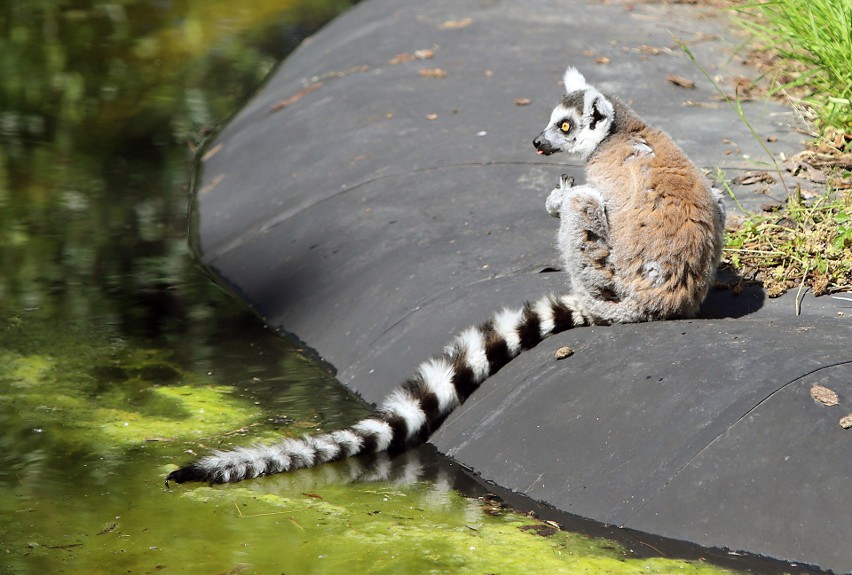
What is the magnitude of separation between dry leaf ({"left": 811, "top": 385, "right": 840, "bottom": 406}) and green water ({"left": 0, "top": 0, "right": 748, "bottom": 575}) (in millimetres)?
717

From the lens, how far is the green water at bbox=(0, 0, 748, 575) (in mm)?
3648

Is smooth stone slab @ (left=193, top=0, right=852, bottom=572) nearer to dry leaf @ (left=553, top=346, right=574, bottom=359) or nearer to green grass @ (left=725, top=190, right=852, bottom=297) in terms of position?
dry leaf @ (left=553, top=346, right=574, bottom=359)

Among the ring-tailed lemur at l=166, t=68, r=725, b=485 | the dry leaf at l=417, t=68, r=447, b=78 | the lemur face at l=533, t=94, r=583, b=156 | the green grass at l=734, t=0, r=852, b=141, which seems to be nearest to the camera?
the ring-tailed lemur at l=166, t=68, r=725, b=485

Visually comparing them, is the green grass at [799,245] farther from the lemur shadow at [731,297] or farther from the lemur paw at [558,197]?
the lemur paw at [558,197]

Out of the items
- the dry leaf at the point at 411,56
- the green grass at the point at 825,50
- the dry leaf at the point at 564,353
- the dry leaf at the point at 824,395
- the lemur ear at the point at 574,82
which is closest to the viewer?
the dry leaf at the point at 824,395

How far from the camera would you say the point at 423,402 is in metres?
4.41

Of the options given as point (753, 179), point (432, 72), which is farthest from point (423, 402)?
point (432, 72)

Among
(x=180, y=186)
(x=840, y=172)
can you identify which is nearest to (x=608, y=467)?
(x=840, y=172)

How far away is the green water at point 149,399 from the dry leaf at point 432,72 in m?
2.02

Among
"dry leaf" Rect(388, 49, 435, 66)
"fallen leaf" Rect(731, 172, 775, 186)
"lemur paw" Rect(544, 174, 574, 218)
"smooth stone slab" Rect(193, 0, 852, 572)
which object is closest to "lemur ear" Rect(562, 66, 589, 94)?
"lemur paw" Rect(544, 174, 574, 218)

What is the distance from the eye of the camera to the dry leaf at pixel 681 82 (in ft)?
24.5

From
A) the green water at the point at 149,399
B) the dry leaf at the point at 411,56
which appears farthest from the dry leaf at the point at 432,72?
the green water at the point at 149,399

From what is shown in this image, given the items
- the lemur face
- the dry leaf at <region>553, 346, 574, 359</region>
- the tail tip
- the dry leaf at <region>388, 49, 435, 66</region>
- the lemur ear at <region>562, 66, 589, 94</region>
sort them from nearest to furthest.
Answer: the tail tip < the dry leaf at <region>553, 346, 574, 359</region> < the lemur face < the lemur ear at <region>562, 66, 589, 94</region> < the dry leaf at <region>388, 49, 435, 66</region>

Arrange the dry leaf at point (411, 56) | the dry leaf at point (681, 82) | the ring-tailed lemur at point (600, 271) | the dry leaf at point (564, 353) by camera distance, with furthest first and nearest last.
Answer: the dry leaf at point (411, 56) < the dry leaf at point (681, 82) < the dry leaf at point (564, 353) < the ring-tailed lemur at point (600, 271)
